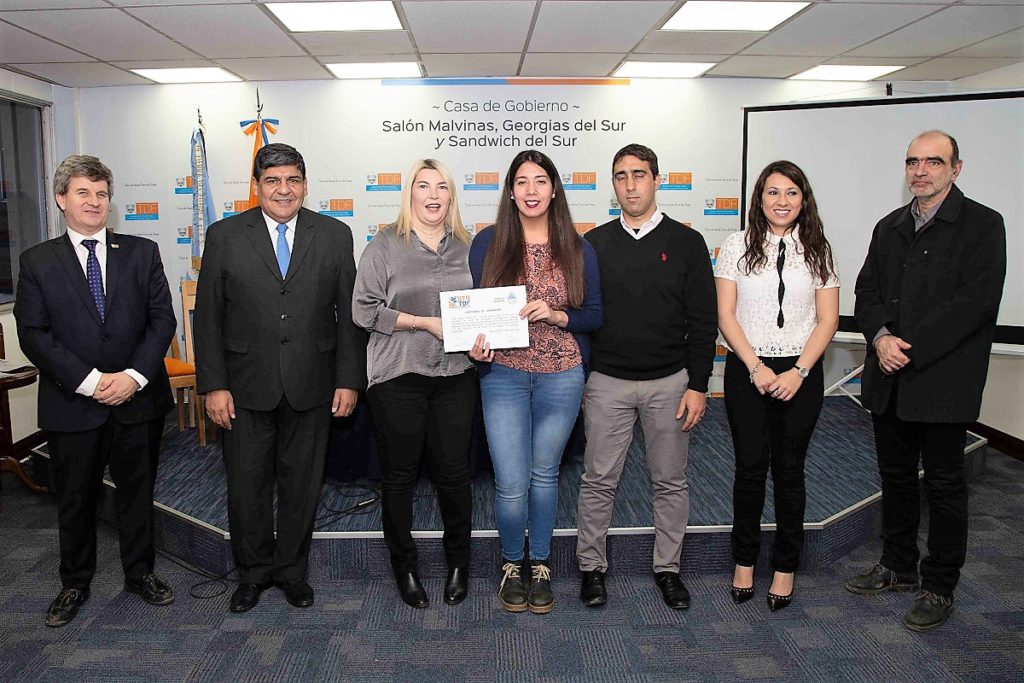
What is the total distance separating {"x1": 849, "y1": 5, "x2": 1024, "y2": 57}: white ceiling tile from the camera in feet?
14.2

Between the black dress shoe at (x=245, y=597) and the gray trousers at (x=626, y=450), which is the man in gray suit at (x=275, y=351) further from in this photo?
the gray trousers at (x=626, y=450)

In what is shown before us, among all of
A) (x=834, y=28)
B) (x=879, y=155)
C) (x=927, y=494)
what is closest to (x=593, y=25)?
(x=834, y=28)

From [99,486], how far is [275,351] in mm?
914

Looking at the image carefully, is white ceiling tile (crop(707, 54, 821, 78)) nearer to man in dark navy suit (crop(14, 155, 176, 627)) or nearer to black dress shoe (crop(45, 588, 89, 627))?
man in dark navy suit (crop(14, 155, 176, 627))

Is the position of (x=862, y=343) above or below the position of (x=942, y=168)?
below

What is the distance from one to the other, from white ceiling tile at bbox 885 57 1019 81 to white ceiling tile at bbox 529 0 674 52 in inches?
94.0

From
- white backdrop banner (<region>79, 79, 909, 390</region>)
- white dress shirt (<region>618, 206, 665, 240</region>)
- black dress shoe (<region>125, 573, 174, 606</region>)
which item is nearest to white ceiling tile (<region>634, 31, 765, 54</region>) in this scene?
white backdrop banner (<region>79, 79, 909, 390</region>)

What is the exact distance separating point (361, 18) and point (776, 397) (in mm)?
3327

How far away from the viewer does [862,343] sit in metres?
5.27

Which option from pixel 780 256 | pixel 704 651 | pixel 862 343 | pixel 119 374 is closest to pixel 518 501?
pixel 704 651

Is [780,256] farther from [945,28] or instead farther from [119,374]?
[945,28]

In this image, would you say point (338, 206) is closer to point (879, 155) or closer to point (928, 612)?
point (879, 155)

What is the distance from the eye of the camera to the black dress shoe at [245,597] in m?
2.87

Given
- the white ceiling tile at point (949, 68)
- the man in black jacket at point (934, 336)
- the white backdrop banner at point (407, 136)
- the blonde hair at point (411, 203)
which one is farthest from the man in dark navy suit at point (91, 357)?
the white ceiling tile at point (949, 68)
